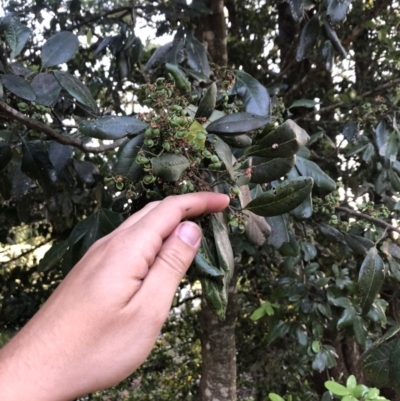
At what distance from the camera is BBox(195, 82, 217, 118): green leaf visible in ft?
2.02

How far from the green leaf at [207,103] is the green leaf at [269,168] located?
0.38ft

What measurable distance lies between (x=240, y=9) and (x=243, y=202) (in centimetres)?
165

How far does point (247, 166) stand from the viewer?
64 cm

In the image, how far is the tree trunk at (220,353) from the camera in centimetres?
154

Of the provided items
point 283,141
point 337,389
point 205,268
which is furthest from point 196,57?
point 337,389

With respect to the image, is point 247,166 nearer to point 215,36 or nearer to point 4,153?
point 4,153

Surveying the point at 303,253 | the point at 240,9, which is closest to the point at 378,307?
the point at 303,253

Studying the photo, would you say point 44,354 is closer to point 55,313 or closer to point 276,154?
point 55,313

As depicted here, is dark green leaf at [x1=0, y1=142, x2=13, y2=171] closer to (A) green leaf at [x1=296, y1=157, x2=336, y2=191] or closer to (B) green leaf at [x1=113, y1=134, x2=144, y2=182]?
(B) green leaf at [x1=113, y1=134, x2=144, y2=182]

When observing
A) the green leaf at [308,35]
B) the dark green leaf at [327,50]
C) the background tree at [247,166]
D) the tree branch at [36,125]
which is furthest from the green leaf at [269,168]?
the dark green leaf at [327,50]

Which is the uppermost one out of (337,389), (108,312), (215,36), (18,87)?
(18,87)

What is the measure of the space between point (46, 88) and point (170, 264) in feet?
1.55

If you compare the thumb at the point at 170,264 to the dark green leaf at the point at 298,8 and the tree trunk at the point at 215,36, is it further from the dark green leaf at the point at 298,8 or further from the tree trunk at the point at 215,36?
the tree trunk at the point at 215,36

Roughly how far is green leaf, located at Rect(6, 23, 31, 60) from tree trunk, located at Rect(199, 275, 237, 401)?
1031 mm
